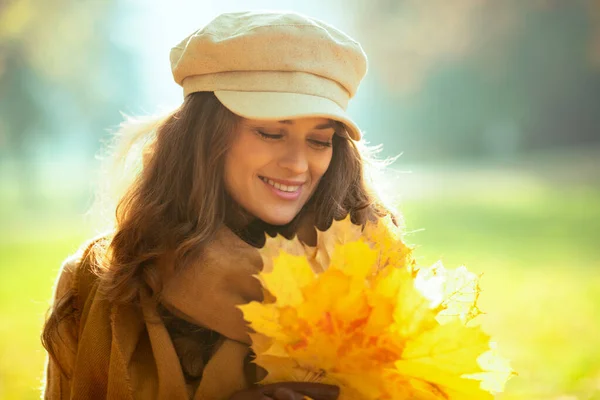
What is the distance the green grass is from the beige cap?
566 millimetres

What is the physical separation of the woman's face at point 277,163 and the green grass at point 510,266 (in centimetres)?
41

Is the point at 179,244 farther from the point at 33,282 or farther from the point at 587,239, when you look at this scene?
the point at 587,239

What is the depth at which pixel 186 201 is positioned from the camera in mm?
1929

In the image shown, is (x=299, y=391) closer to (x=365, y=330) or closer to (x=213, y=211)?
(x=365, y=330)

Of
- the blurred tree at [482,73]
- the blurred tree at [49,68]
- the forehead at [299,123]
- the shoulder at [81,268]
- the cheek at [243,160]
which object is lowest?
the shoulder at [81,268]

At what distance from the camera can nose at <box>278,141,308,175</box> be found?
1.71 metres

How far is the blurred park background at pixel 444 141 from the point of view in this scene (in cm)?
533

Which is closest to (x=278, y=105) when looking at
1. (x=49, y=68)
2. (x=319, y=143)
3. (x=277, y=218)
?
(x=319, y=143)

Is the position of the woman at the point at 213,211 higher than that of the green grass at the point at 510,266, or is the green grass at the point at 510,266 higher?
the green grass at the point at 510,266

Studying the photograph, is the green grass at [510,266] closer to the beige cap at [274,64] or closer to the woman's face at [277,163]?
the woman's face at [277,163]

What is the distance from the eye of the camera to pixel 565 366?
414 centimetres

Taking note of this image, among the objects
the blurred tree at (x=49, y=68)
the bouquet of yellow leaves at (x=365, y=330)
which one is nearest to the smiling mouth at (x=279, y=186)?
the bouquet of yellow leaves at (x=365, y=330)

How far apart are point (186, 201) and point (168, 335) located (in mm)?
418

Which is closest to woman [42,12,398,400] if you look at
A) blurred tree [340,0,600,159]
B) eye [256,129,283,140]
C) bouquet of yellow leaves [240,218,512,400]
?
eye [256,129,283,140]
